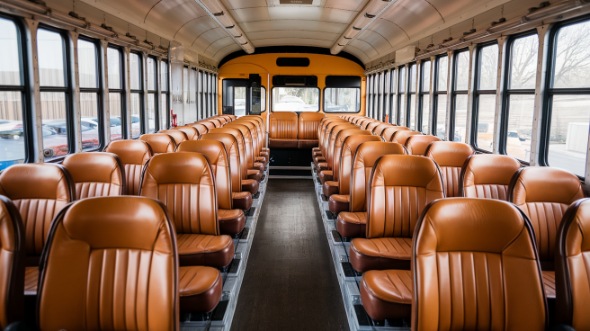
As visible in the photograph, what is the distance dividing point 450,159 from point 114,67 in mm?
5163

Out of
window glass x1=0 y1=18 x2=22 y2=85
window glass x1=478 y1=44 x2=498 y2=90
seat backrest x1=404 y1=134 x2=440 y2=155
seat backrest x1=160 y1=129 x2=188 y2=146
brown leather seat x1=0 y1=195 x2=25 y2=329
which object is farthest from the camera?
seat backrest x1=160 y1=129 x2=188 y2=146

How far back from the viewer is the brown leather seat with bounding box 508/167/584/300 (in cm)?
329

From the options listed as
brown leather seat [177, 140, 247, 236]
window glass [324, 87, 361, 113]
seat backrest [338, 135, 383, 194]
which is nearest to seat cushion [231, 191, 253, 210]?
brown leather seat [177, 140, 247, 236]

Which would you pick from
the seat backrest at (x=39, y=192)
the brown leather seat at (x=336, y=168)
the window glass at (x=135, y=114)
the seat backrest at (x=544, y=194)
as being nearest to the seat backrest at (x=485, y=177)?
the seat backrest at (x=544, y=194)

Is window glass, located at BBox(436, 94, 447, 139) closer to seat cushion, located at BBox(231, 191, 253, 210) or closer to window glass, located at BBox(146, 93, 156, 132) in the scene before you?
seat cushion, located at BBox(231, 191, 253, 210)

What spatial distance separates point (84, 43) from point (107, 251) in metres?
4.87

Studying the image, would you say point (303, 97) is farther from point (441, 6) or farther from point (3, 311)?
point (3, 311)

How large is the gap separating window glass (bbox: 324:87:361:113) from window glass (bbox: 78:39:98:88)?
10.8 meters

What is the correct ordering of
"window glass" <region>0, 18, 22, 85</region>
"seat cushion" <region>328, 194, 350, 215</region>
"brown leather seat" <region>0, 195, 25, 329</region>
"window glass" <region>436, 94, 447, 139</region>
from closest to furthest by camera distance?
"brown leather seat" <region>0, 195, 25, 329</region> < "window glass" <region>0, 18, 22, 85</region> < "seat cushion" <region>328, 194, 350, 215</region> < "window glass" <region>436, 94, 447, 139</region>

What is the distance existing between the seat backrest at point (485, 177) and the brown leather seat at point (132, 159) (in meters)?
3.14

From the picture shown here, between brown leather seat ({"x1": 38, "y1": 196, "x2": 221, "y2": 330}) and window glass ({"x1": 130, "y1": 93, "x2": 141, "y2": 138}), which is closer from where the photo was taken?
brown leather seat ({"x1": 38, "y1": 196, "x2": 221, "y2": 330})

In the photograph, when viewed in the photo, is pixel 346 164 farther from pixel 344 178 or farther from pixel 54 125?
pixel 54 125

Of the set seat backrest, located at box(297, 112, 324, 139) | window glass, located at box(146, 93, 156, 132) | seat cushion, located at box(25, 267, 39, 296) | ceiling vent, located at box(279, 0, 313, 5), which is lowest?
seat cushion, located at box(25, 267, 39, 296)

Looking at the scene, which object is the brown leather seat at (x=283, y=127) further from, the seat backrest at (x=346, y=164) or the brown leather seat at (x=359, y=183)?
the brown leather seat at (x=359, y=183)
